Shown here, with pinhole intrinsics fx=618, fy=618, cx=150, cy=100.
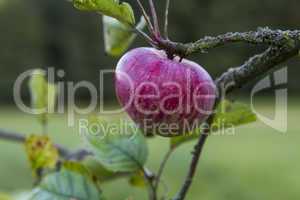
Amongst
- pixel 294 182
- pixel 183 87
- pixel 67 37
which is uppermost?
pixel 67 37

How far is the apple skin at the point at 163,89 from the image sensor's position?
414 millimetres

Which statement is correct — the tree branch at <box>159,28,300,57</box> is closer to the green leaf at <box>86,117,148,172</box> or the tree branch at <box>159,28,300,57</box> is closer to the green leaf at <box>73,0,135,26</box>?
the green leaf at <box>73,0,135,26</box>

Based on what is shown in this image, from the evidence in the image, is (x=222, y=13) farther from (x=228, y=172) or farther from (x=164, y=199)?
(x=164, y=199)

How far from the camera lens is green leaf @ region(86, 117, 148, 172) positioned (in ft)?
2.01

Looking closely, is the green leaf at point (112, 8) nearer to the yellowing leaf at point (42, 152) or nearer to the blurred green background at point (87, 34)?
the yellowing leaf at point (42, 152)

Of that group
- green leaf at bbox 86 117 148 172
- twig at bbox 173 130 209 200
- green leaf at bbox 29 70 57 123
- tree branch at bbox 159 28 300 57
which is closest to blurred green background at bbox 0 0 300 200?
green leaf at bbox 29 70 57 123

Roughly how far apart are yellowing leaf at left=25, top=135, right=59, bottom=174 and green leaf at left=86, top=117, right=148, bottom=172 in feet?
0.41

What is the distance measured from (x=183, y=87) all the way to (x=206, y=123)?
0.13m

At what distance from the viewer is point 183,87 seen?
0.42 m

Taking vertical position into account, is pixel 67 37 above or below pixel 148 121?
above

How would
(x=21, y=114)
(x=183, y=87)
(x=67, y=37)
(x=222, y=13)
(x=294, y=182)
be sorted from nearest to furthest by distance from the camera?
(x=183, y=87), (x=294, y=182), (x=21, y=114), (x=222, y=13), (x=67, y=37)

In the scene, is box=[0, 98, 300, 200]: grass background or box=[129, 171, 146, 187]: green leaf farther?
box=[0, 98, 300, 200]: grass background

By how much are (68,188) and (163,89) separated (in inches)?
8.1

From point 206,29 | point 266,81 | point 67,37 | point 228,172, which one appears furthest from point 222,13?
point 266,81
